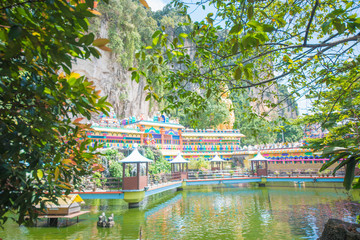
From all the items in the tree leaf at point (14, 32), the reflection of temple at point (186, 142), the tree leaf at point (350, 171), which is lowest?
the tree leaf at point (350, 171)

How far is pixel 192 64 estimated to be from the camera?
411cm

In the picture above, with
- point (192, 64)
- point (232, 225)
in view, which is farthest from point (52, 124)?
point (232, 225)

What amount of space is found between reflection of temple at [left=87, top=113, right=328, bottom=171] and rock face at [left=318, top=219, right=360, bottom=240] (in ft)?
47.8

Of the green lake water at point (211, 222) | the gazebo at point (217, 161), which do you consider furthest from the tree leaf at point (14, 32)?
Answer: the gazebo at point (217, 161)

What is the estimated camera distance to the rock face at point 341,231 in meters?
4.39

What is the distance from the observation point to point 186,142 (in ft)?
76.6

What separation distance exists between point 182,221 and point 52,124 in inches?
306

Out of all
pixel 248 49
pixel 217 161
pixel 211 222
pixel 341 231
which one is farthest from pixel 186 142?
pixel 248 49

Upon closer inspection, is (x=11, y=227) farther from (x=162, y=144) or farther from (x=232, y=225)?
(x=162, y=144)

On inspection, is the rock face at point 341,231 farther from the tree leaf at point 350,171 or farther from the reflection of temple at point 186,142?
the reflection of temple at point 186,142

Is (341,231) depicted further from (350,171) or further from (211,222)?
(211,222)

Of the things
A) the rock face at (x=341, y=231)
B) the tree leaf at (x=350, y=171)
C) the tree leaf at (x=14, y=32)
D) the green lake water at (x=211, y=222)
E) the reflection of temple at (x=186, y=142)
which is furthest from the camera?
the reflection of temple at (x=186, y=142)

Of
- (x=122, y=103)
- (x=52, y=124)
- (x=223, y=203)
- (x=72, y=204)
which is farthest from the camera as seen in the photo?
(x=122, y=103)

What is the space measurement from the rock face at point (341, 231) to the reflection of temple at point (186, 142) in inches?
573
